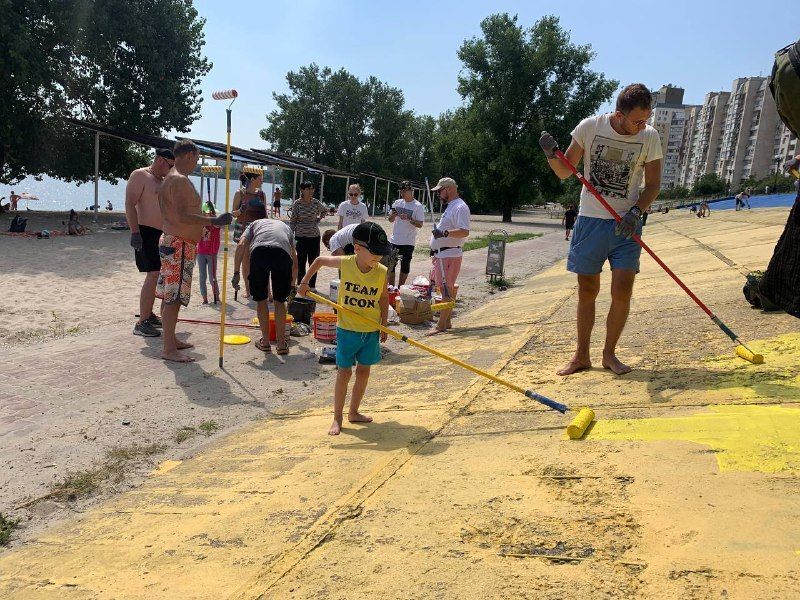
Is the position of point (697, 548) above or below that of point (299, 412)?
above

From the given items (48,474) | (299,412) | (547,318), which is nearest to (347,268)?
(299,412)

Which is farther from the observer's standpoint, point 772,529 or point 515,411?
point 515,411

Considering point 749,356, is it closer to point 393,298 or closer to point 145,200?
point 393,298

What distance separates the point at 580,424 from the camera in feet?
10.6

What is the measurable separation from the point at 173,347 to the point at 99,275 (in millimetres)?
5926

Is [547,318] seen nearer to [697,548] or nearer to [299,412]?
[299,412]

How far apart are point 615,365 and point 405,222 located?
5.27 metres

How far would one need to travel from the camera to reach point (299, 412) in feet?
16.0

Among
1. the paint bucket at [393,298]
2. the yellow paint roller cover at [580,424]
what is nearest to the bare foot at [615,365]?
the yellow paint roller cover at [580,424]

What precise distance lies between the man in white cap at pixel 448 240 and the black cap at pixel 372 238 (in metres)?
3.30

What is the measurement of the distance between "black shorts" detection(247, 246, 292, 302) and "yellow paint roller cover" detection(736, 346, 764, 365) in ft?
14.0

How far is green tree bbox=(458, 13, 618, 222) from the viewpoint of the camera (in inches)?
1745

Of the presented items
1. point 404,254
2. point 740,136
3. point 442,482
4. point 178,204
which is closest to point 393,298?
point 404,254

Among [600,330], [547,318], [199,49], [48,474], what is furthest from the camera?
[199,49]
